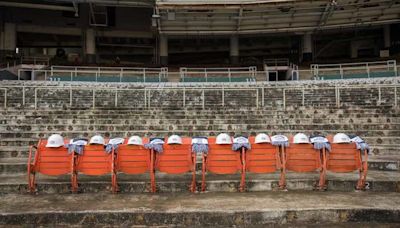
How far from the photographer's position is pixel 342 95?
687 inches

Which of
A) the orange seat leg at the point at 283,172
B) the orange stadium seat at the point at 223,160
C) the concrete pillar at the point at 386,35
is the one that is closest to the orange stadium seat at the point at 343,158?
the orange seat leg at the point at 283,172

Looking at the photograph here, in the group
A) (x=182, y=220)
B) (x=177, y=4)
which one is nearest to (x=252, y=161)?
(x=182, y=220)

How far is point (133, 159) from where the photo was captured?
25.5 feet

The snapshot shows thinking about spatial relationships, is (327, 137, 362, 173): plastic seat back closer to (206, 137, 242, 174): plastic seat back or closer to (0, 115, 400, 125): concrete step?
(206, 137, 242, 174): plastic seat back

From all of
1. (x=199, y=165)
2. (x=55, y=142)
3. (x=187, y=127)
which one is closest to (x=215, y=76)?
(x=187, y=127)

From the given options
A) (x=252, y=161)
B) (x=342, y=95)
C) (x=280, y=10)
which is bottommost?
(x=252, y=161)

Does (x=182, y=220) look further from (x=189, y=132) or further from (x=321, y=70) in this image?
(x=321, y=70)

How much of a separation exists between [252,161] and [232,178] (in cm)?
68

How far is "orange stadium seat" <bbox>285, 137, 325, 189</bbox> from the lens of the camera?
7801 millimetres

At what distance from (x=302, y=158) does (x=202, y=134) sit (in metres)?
5.02

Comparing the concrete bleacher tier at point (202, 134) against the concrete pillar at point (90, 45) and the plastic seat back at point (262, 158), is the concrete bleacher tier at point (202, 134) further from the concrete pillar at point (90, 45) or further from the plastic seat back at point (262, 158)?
the concrete pillar at point (90, 45)

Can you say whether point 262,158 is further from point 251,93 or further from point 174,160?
point 251,93

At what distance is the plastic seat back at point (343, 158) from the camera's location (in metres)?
7.75

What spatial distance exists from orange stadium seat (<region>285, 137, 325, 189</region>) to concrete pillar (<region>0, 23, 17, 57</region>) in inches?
1443
